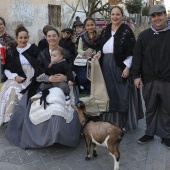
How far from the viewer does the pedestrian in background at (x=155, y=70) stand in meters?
3.52

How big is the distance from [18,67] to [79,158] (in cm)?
193

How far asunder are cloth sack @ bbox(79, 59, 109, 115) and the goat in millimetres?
384

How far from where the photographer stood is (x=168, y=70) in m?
3.57

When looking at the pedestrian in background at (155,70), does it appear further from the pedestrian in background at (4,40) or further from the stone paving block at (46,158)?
the pedestrian in background at (4,40)

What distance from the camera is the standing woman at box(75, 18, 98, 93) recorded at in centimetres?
448

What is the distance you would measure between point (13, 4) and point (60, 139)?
381 inches

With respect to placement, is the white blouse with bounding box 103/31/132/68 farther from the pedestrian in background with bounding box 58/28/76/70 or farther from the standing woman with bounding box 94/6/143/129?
the pedestrian in background with bounding box 58/28/76/70

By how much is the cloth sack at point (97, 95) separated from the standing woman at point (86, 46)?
0.52 metres

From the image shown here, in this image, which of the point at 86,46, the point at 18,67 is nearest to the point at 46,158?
the point at 18,67

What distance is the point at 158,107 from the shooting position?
394 centimetres

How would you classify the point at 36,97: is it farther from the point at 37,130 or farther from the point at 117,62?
the point at 117,62

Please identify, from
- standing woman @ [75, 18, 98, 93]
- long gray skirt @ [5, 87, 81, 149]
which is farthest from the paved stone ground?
standing woman @ [75, 18, 98, 93]

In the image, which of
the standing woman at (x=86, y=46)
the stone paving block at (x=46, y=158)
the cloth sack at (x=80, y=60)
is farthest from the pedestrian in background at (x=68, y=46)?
the stone paving block at (x=46, y=158)

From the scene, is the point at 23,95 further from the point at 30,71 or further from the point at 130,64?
the point at 130,64
